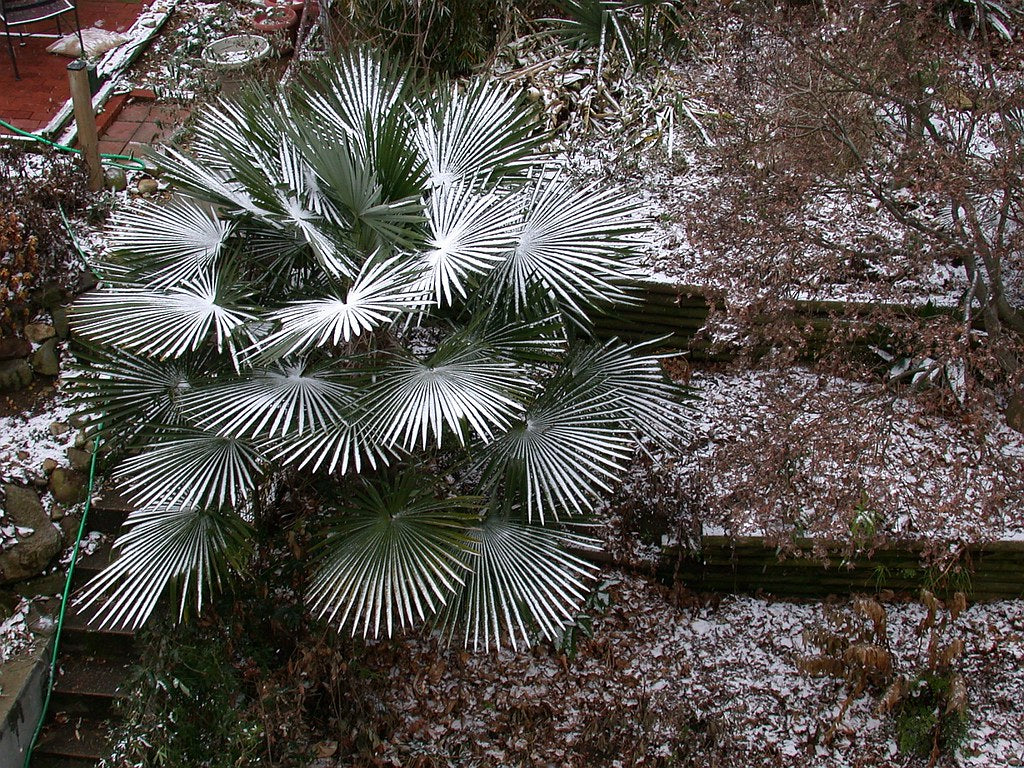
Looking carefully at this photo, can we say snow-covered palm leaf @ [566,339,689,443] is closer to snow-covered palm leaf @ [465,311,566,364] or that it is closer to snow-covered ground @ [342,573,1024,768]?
snow-covered palm leaf @ [465,311,566,364]

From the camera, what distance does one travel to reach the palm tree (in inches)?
136

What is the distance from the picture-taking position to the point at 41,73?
6648 millimetres

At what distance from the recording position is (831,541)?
4.39 meters

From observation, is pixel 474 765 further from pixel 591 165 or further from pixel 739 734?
pixel 591 165

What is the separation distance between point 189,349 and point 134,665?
55.7 inches

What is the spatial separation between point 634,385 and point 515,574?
94 centimetres

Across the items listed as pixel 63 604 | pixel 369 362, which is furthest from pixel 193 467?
pixel 63 604

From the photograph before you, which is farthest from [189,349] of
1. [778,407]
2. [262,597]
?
[778,407]

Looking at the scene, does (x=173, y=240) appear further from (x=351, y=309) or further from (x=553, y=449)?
(x=553, y=449)

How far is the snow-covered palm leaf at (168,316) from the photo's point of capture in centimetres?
355

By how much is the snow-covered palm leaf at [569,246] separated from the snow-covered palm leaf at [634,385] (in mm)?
249

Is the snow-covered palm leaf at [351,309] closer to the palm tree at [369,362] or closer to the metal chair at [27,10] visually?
the palm tree at [369,362]

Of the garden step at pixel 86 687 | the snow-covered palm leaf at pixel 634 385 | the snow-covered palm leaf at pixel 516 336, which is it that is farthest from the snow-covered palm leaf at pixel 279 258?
the garden step at pixel 86 687

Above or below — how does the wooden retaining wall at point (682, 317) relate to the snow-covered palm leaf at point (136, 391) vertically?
above
